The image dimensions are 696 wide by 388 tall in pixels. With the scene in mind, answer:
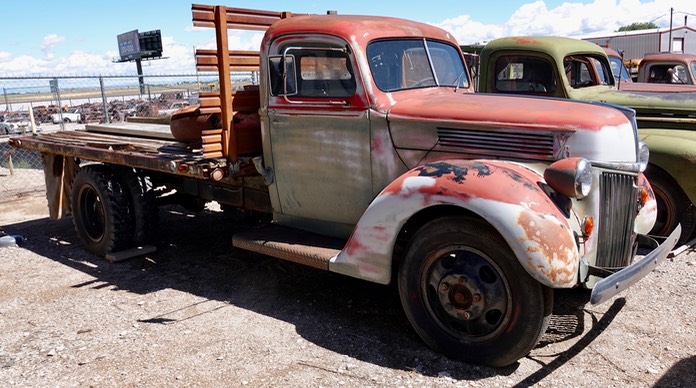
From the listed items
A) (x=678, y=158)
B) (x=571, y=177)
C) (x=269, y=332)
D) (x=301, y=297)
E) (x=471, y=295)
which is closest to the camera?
(x=571, y=177)

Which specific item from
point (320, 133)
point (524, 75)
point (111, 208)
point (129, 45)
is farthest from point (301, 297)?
point (129, 45)

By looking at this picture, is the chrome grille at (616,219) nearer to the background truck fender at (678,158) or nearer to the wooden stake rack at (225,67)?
the background truck fender at (678,158)

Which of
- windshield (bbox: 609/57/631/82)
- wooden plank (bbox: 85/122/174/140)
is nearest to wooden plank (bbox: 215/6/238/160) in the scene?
wooden plank (bbox: 85/122/174/140)

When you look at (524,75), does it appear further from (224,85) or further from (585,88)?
(224,85)

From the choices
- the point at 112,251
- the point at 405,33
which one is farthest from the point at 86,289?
the point at 405,33

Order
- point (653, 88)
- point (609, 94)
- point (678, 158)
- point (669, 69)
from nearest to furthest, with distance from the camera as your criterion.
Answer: point (678, 158) < point (609, 94) < point (653, 88) < point (669, 69)

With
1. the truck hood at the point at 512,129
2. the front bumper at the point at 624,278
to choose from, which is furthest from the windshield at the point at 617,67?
the front bumper at the point at 624,278

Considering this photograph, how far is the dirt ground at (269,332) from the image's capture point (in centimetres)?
344

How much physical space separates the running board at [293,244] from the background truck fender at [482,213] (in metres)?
0.22

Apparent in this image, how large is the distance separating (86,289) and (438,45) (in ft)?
11.7

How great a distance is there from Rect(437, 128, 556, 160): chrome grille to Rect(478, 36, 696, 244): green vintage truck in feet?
8.18

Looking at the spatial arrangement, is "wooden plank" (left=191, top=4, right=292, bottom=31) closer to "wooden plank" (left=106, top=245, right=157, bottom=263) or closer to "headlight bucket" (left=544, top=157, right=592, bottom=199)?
"wooden plank" (left=106, top=245, right=157, bottom=263)

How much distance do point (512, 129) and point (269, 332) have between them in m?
2.08

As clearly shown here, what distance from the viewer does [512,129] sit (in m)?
3.56
